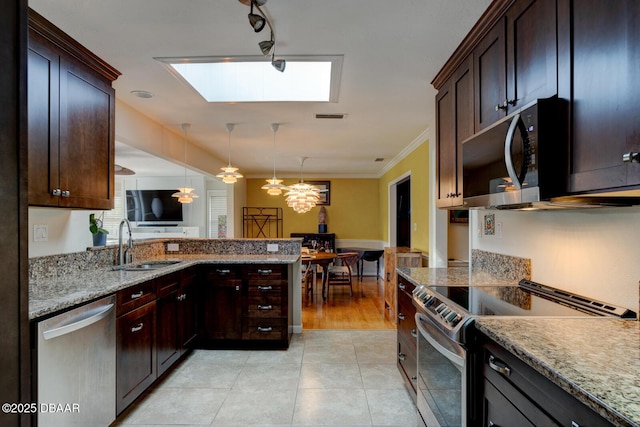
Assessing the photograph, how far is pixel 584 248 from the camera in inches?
64.0

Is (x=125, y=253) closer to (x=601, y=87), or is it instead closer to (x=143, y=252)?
(x=143, y=252)

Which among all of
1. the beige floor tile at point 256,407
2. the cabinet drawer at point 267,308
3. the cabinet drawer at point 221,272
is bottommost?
the beige floor tile at point 256,407

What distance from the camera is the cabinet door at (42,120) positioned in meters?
1.84

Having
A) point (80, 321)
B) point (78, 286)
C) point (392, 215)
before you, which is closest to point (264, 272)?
point (78, 286)

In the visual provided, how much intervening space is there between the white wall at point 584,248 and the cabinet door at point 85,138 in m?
2.78

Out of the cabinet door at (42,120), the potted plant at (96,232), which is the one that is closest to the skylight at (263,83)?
the cabinet door at (42,120)

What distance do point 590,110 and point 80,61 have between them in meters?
2.72

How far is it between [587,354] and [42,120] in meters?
2.66

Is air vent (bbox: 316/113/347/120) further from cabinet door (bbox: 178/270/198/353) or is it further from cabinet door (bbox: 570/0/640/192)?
cabinet door (bbox: 570/0/640/192)

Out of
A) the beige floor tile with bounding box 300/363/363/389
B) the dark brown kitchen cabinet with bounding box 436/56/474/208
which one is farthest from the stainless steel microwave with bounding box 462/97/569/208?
the beige floor tile with bounding box 300/363/363/389

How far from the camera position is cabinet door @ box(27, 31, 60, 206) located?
184 cm

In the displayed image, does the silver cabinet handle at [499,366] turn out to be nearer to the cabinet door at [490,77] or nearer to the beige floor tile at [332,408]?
the cabinet door at [490,77]

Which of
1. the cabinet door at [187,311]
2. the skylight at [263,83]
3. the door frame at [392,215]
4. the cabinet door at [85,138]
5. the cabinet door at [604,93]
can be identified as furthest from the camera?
the door frame at [392,215]

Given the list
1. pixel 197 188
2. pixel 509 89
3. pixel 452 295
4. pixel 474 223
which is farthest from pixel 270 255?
pixel 197 188
